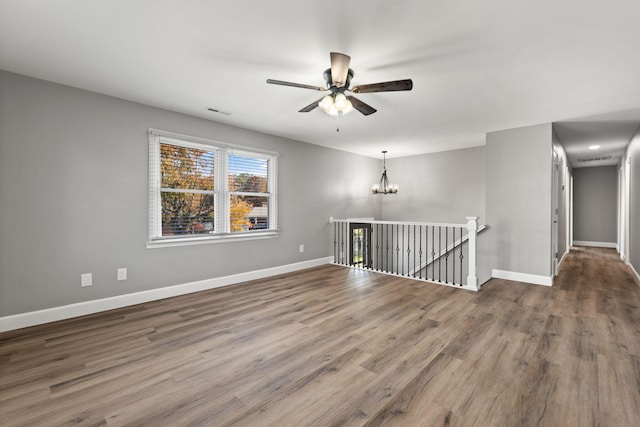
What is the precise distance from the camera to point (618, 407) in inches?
67.6

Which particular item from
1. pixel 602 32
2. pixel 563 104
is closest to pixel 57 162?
pixel 602 32

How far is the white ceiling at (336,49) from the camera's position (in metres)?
1.90

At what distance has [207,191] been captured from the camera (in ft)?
13.4

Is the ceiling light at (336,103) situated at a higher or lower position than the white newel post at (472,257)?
higher

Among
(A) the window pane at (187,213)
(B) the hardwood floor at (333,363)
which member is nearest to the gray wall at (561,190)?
(B) the hardwood floor at (333,363)

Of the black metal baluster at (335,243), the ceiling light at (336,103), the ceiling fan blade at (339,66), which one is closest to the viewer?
the ceiling fan blade at (339,66)

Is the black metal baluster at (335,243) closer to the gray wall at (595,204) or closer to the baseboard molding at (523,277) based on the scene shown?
the baseboard molding at (523,277)

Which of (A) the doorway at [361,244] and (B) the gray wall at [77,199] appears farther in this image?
(A) the doorway at [361,244]

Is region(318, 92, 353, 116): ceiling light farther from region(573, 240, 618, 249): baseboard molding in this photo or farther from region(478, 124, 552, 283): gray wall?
region(573, 240, 618, 249): baseboard molding

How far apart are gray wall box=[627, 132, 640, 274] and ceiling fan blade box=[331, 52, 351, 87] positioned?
5.32 m

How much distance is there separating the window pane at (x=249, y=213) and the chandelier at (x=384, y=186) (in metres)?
3.01

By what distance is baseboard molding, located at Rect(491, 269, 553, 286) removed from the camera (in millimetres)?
4363

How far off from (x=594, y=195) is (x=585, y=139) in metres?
5.09

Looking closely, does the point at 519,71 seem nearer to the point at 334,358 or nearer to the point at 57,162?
the point at 334,358
